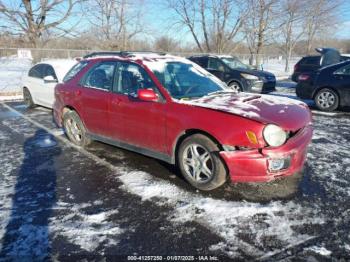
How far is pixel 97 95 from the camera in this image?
5125 millimetres

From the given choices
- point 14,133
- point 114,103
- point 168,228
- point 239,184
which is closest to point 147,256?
Answer: point 168,228

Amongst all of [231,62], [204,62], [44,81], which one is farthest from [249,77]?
[44,81]

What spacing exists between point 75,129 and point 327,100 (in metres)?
6.99

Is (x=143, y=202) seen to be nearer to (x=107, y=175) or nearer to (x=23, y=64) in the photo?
(x=107, y=175)

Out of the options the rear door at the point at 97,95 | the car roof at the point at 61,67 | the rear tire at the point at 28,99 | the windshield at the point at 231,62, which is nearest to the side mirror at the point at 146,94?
the rear door at the point at 97,95

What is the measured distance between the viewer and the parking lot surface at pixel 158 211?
9.25 ft

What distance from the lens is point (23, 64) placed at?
64.3ft

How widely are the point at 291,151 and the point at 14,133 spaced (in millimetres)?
5871

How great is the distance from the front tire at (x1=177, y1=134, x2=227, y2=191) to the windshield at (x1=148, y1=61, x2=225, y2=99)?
2.31ft

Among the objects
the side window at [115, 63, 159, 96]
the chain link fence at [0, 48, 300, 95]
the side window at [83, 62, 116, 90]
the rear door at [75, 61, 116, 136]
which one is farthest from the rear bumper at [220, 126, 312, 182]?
the chain link fence at [0, 48, 300, 95]

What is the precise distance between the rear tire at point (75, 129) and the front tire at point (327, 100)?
676 centimetres

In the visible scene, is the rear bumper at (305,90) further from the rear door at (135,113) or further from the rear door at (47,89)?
the rear door at (47,89)

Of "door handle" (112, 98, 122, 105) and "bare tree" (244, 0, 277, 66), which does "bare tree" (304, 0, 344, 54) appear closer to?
"bare tree" (244, 0, 277, 66)

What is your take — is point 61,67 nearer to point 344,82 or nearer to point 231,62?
point 231,62
